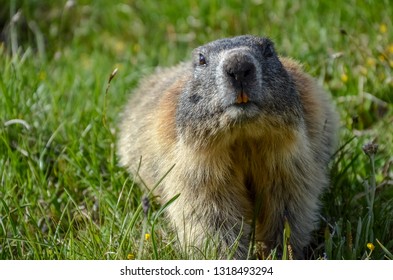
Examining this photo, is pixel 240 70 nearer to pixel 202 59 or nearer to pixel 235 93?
pixel 235 93

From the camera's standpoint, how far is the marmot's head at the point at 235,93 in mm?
4527

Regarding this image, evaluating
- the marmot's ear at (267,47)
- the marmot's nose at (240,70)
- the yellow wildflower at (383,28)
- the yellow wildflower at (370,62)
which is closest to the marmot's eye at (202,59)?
the marmot's ear at (267,47)

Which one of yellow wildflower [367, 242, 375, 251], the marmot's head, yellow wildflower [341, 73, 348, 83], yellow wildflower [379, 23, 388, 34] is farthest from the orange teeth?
yellow wildflower [379, 23, 388, 34]

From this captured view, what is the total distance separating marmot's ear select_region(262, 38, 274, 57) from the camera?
505 cm

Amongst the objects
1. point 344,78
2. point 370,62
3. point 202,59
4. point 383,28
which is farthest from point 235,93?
point 383,28

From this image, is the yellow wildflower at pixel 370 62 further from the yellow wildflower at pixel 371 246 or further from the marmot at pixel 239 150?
the yellow wildflower at pixel 371 246

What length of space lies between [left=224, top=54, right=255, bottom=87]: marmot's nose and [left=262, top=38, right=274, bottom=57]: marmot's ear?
1.72 ft

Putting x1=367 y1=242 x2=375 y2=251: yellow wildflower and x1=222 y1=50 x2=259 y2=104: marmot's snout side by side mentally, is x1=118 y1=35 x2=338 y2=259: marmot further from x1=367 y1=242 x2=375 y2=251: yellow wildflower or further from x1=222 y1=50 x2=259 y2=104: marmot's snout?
x1=367 y1=242 x2=375 y2=251: yellow wildflower

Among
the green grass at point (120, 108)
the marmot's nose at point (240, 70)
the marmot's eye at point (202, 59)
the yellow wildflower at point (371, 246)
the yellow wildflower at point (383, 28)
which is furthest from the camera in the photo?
the yellow wildflower at point (383, 28)

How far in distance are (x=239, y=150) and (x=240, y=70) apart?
793mm

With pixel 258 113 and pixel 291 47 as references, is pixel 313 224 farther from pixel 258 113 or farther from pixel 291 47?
pixel 291 47

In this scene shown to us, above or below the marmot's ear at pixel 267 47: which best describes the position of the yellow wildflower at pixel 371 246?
below

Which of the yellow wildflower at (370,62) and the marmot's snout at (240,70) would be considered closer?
A: the marmot's snout at (240,70)

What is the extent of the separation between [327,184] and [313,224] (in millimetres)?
362
